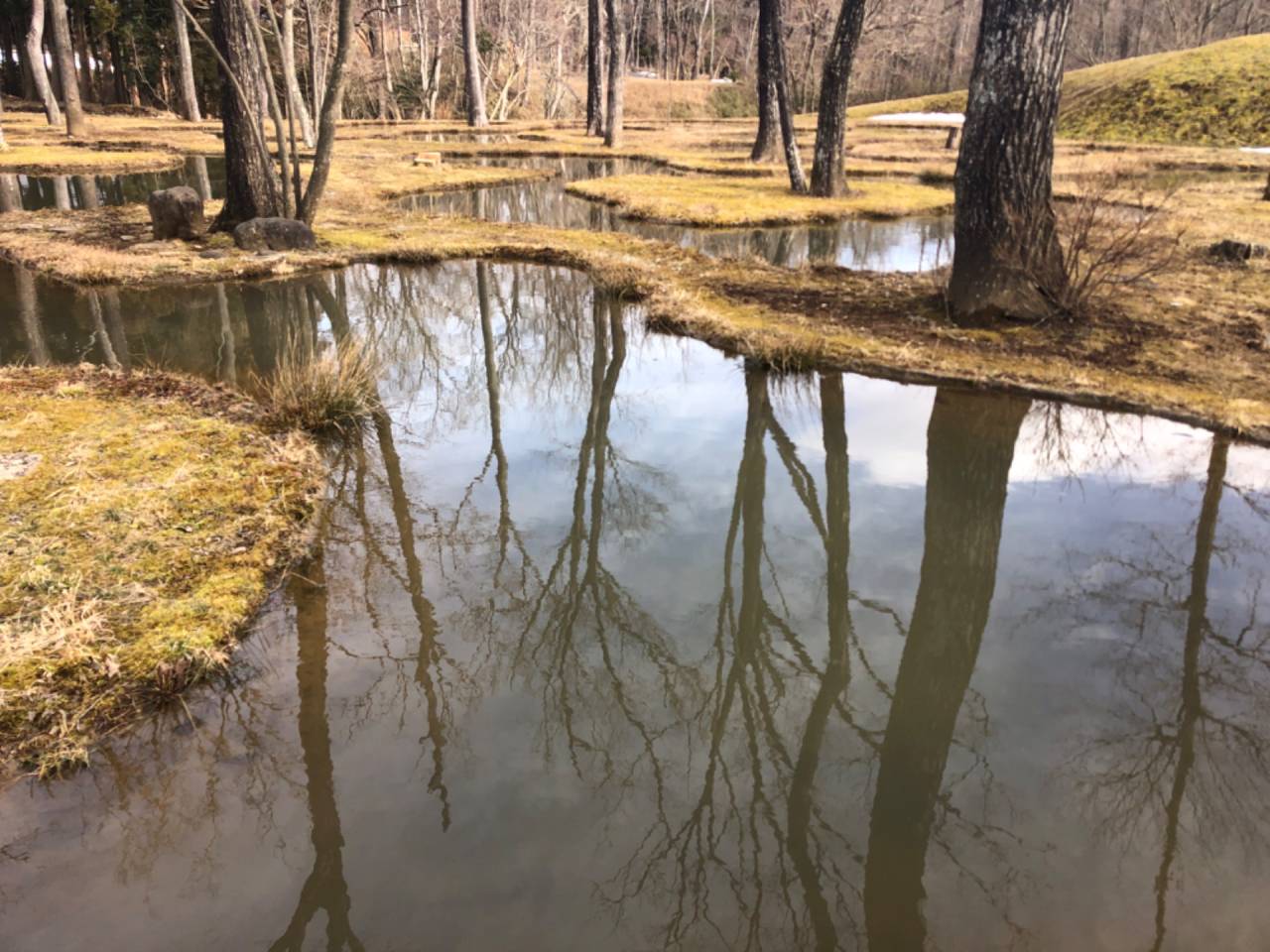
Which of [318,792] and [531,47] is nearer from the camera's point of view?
[318,792]

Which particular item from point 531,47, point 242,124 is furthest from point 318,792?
point 531,47

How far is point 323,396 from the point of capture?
6.69m

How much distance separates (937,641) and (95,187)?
21.1 meters

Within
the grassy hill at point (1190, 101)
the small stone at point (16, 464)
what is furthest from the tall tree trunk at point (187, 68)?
the small stone at point (16, 464)

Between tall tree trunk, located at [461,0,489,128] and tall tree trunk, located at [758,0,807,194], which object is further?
tall tree trunk, located at [461,0,489,128]

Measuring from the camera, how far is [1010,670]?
402cm

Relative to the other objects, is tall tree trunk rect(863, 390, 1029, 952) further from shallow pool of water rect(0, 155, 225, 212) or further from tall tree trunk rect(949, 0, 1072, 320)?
shallow pool of water rect(0, 155, 225, 212)

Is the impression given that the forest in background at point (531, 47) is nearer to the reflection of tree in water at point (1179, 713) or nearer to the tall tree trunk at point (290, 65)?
the tall tree trunk at point (290, 65)

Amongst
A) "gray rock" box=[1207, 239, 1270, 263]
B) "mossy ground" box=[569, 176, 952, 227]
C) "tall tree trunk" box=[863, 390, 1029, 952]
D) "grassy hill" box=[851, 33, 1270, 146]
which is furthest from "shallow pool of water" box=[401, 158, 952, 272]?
"grassy hill" box=[851, 33, 1270, 146]

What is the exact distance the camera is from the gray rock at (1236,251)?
1187 cm

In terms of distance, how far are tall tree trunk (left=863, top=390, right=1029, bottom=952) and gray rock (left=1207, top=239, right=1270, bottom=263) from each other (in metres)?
7.48

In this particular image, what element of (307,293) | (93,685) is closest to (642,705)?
(93,685)

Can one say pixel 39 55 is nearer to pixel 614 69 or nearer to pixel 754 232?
pixel 614 69

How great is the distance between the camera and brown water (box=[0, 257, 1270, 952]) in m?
2.79
